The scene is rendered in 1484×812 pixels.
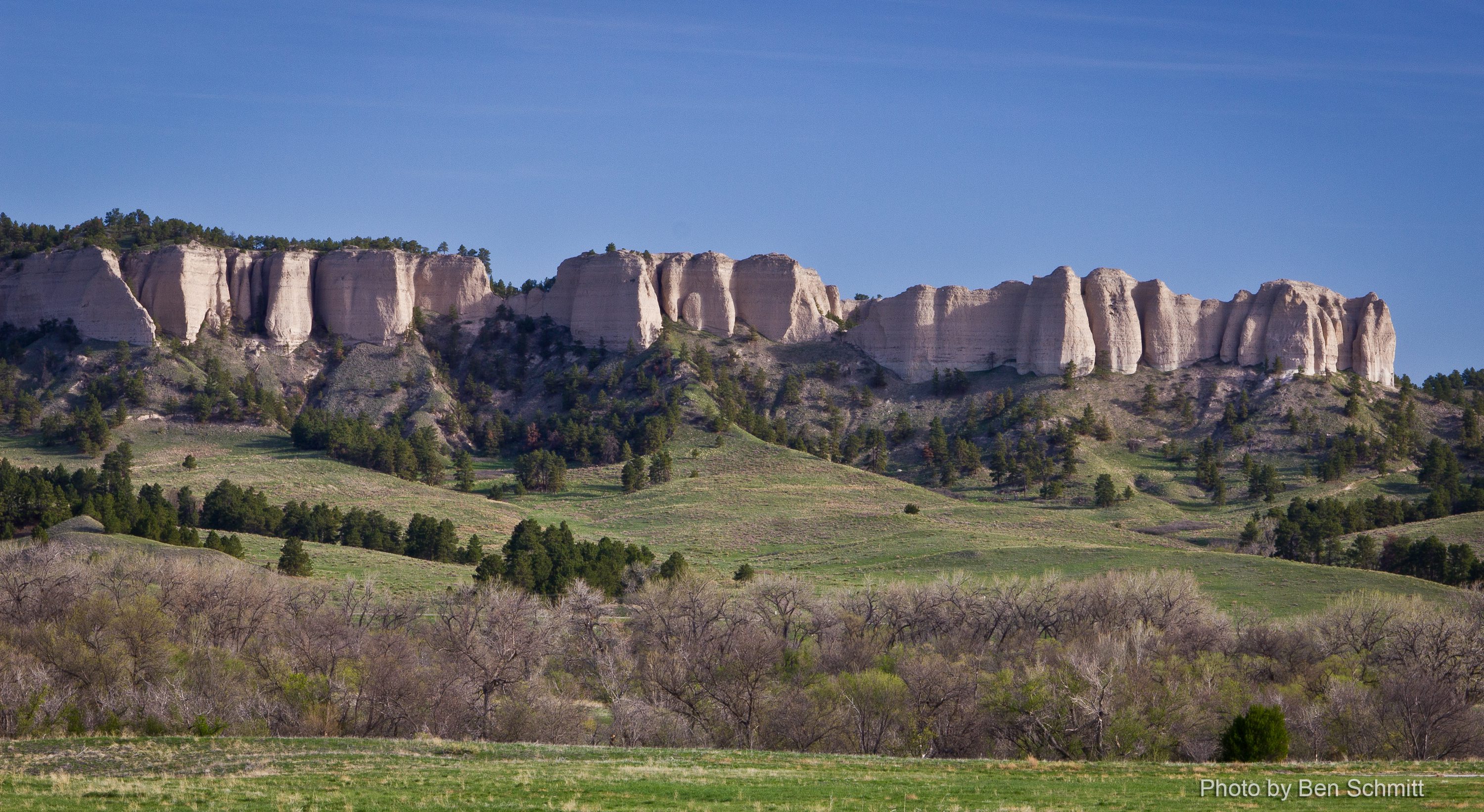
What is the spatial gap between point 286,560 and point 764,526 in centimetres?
Answer: 2756

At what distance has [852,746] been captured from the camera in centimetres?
3547

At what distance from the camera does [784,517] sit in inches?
3009

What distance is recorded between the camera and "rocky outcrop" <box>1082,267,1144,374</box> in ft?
339

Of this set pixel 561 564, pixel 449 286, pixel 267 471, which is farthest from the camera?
pixel 449 286

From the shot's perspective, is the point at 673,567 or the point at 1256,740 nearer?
the point at 1256,740

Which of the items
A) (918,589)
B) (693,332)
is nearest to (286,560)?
(918,589)

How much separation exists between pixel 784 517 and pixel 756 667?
38.3m

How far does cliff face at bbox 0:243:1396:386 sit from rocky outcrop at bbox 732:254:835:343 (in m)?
0.12

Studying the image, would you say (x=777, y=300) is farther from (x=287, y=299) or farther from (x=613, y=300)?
(x=287, y=299)

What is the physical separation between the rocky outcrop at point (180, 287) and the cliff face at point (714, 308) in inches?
4.6

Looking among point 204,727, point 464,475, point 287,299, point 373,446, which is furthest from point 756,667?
→ point 287,299

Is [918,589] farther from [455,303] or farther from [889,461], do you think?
[455,303]

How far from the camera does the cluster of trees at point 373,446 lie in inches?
3391

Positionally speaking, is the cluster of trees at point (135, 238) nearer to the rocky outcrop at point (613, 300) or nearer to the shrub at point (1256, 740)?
the rocky outcrop at point (613, 300)
